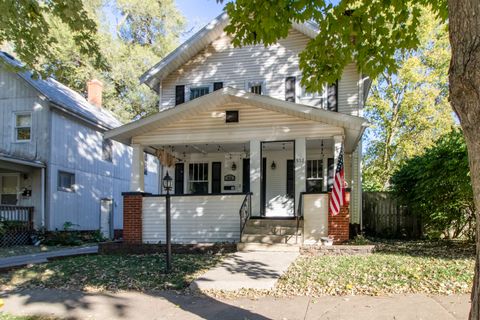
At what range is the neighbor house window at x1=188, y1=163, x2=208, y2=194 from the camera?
1512 cm

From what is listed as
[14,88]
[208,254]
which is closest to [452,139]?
[208,254]

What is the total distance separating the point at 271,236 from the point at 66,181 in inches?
464

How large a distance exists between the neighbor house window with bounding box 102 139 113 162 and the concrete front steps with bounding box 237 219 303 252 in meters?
12.5

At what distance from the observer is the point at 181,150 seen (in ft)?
47.5

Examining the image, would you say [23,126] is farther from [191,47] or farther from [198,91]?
[191,47]

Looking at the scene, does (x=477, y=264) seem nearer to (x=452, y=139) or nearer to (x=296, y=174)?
(x=296, y=174)

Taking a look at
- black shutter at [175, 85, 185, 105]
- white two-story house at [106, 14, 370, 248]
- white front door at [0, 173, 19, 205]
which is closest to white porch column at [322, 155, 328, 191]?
white two-story house at [106, 14, 370, 248]

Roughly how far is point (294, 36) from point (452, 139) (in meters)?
6.32

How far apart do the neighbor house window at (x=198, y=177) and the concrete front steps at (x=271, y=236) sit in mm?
4135

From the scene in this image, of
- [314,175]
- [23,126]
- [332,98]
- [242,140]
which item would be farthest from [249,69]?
[23,126]

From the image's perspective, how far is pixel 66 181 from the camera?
1881 centimetres

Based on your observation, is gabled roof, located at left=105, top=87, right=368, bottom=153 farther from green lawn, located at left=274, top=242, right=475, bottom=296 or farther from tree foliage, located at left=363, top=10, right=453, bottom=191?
tree foliage, located at left=363, top=10, right=453, bottom=191

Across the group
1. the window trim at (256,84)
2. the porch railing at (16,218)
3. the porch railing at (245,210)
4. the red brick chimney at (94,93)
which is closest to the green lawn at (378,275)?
the porch railing at (245,210)

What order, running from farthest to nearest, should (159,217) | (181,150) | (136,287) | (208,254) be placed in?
(181,150)
(159,217)
(208,254)
(136,287)
